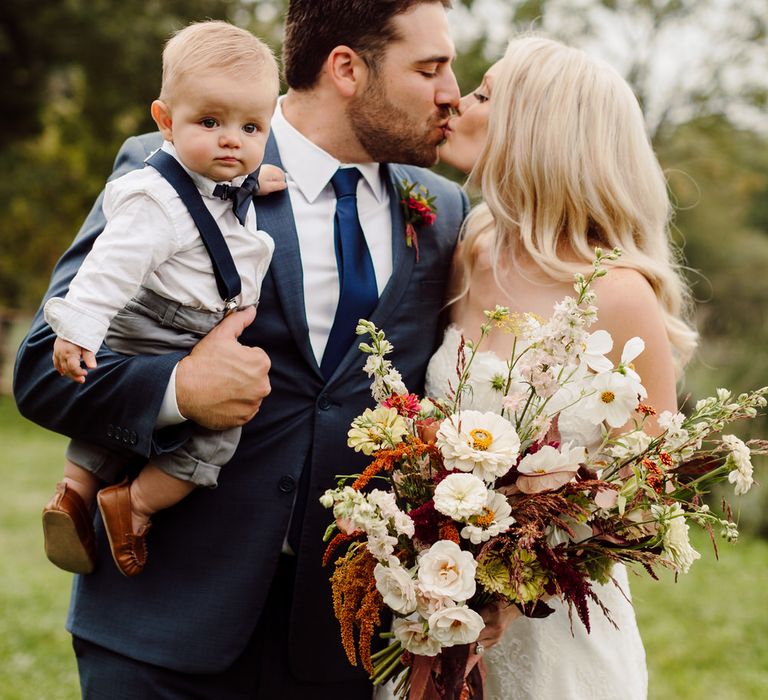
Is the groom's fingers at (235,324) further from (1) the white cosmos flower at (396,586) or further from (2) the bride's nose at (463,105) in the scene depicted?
(2) the bride's nose at (463,105)

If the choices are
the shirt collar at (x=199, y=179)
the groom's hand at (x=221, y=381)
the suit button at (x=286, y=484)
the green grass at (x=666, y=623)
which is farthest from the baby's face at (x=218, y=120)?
the green grass at (x=666, y=623)

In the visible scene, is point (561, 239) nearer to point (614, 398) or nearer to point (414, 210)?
point (414, 210)

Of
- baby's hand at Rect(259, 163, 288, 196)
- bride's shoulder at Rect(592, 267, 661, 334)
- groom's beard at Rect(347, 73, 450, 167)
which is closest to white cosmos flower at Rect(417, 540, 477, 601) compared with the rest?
bride's shoulder at Rect(592, 267, 661, 334)

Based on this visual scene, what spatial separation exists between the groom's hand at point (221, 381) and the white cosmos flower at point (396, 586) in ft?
2.09

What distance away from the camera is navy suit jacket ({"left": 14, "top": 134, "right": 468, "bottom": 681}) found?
2801mm

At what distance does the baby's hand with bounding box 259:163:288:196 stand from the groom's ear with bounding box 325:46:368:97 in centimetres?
52

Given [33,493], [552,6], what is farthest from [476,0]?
[33,493]

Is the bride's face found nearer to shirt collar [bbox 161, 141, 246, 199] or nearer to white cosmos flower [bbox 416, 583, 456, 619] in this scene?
shirt collar [bbox 161, 141, 246, 199]

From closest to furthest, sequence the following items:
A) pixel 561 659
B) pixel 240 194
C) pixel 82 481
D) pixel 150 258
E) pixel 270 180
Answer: pixel 150 258 < pixel 240 194 < pixel 82 481 < pixel 270 180 < pixel 561 659

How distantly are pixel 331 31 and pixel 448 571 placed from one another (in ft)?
6.64

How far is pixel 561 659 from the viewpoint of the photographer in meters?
3.09

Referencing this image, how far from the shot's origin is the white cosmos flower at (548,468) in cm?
226

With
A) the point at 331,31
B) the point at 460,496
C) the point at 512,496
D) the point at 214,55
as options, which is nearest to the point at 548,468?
the point at 512,496

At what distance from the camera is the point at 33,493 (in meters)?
10.7
